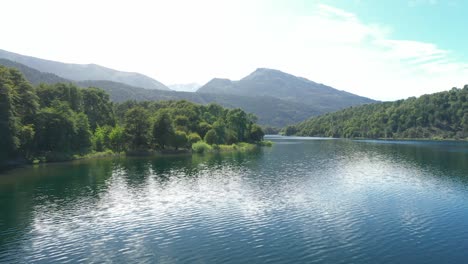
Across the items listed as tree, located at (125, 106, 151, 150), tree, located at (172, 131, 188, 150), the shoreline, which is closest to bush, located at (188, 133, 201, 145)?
the shoreline

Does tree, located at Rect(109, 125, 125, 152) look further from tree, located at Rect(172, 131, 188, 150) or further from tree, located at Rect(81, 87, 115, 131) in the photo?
tree, located at Rect(172, 131, 188, 150)

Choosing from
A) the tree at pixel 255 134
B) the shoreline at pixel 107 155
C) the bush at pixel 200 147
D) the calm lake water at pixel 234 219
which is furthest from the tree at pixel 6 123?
the tree at pixel 255 134

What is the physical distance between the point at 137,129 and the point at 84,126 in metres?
21.1

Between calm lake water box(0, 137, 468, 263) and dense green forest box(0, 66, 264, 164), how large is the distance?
2976 cm

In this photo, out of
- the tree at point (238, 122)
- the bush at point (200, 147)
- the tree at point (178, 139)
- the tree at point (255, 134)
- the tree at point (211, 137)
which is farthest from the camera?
the tree at point (255, 134)

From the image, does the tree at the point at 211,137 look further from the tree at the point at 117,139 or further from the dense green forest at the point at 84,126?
the tree at the point at 117,139

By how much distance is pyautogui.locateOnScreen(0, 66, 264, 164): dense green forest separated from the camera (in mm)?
93812

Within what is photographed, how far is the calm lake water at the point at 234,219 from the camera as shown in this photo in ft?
94.9

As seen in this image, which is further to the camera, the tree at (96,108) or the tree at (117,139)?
the tree at (96,108)

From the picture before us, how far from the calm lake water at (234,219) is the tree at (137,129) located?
6196 centimetres

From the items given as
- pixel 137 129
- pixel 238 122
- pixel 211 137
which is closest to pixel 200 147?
pixel 211 137

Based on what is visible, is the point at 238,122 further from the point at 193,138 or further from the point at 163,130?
the point at 163,130

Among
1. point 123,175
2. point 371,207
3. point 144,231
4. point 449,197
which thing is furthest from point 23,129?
point 449,197

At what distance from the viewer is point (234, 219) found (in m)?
39.3
